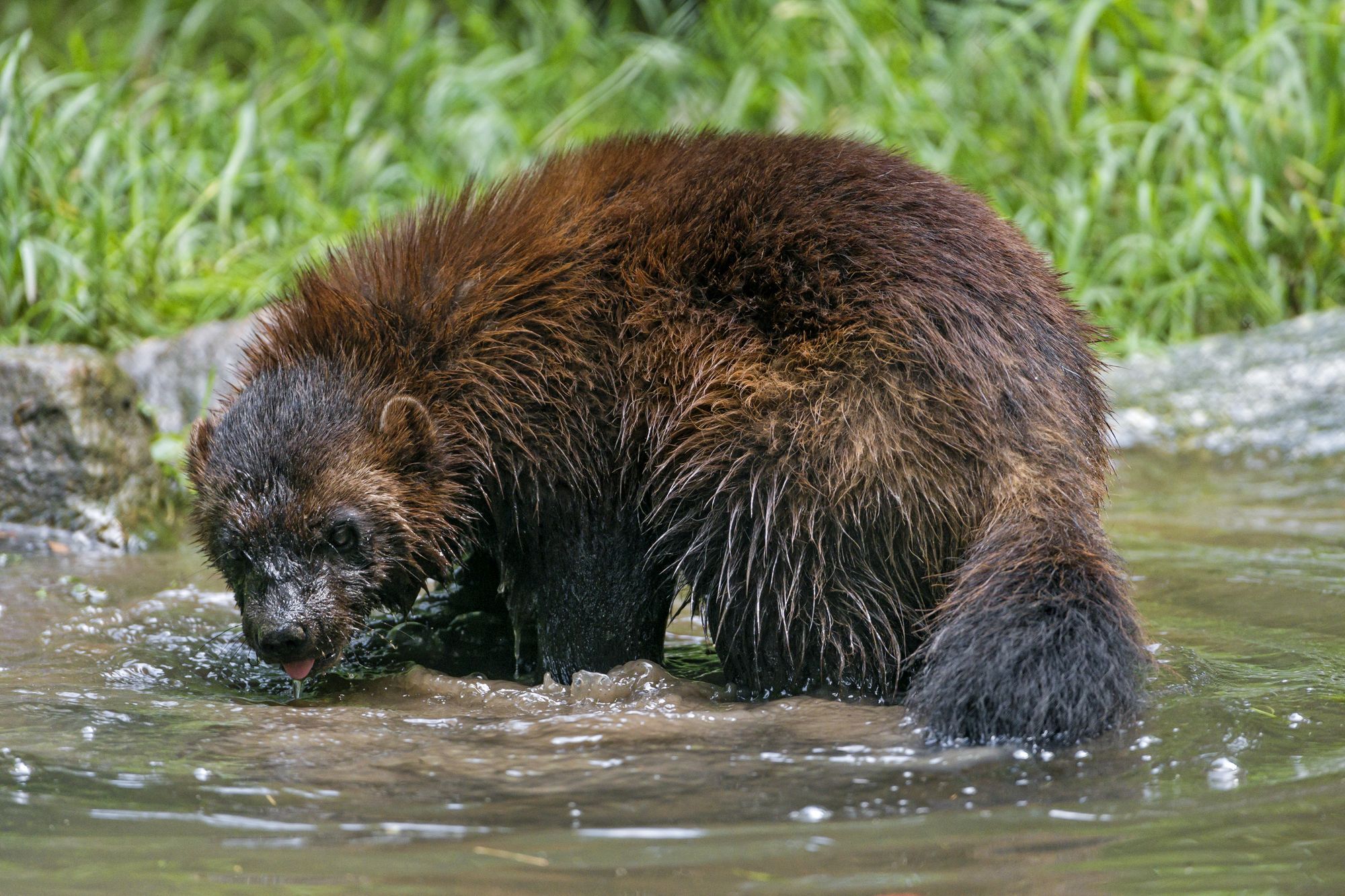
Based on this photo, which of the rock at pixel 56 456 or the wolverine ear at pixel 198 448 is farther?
the rock at pixel 56 456

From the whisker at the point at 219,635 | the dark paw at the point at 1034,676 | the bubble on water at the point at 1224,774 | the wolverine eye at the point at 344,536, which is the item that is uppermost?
the wolverine eye at the point at 344,536

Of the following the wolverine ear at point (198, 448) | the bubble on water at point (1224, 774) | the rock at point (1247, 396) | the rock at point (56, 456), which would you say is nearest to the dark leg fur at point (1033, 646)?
the bubble on water at point (1224, 774)

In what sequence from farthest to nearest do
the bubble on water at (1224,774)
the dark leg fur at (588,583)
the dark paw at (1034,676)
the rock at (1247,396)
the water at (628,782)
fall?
1. the rock at (1247,396)
2. the dark leg fur at (588,583)
3. the dark paw at (1034,676)
4. the bubble on water at (1224,774)
5. the water at (628,782)

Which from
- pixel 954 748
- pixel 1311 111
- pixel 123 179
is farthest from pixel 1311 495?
→ pixel 123 179

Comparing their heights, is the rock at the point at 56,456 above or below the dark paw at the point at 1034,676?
above

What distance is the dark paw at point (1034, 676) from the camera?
2.77 m

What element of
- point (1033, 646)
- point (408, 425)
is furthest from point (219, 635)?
point (1033, 646)

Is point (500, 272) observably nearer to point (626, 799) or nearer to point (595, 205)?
point (595, 205)

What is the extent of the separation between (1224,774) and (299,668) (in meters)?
2.14

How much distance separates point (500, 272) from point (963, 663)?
157cm

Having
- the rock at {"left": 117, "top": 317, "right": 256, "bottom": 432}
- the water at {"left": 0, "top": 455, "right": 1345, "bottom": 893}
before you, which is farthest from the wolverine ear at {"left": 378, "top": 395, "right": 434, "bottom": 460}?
the rock at {"left": 117, "top": 317, "right": 256, "bottom": 432}

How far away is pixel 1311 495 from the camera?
5402mm

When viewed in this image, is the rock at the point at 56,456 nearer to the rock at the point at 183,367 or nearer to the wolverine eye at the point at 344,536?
the rock at the point at 183,367

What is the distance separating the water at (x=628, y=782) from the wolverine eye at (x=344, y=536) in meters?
0.39
